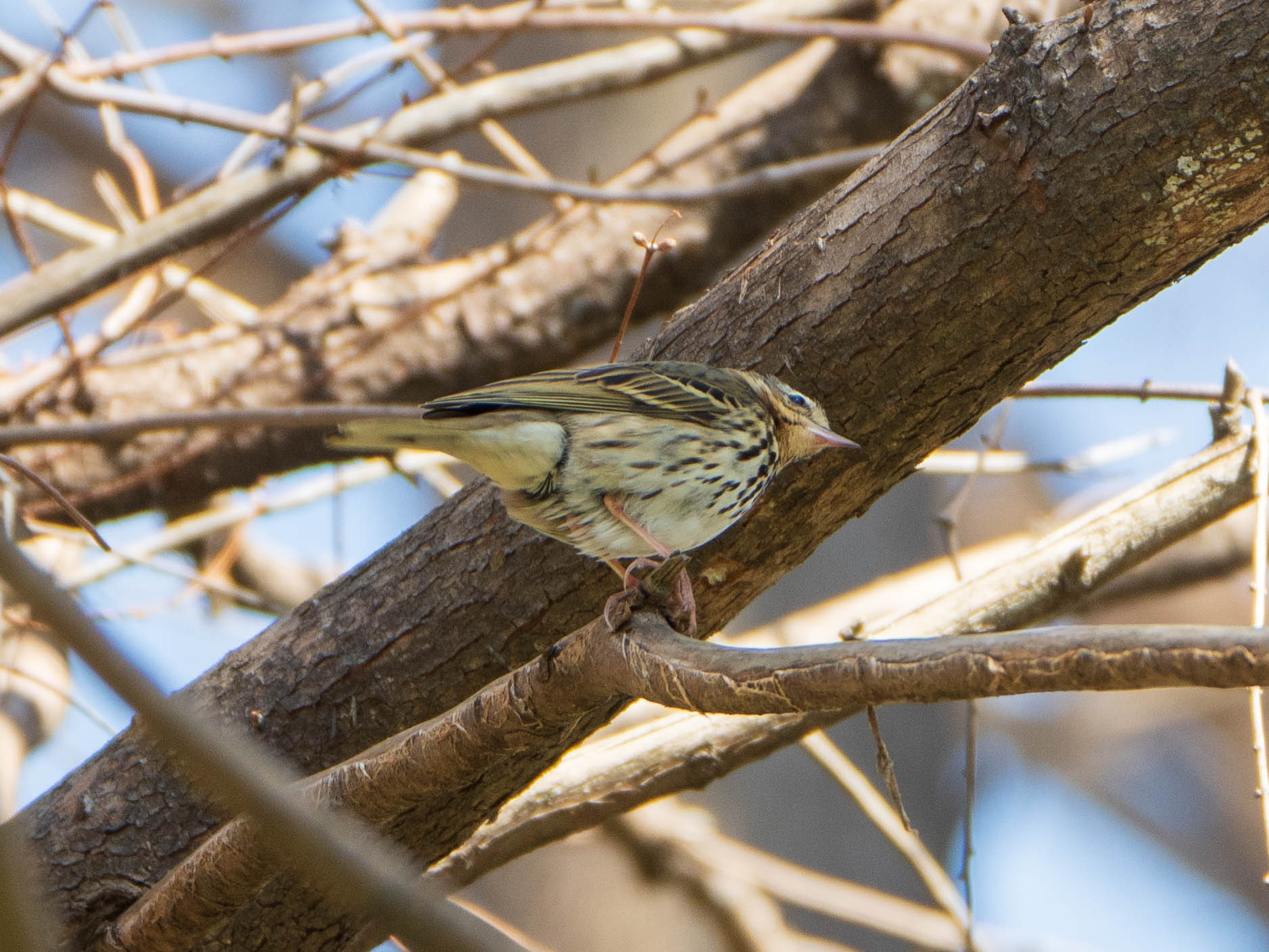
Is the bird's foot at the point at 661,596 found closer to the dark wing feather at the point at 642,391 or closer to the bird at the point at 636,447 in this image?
the bird at the point at 636,447

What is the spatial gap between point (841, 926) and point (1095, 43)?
5334 millimetres

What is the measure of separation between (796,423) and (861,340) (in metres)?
0.24

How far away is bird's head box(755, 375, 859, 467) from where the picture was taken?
8.68 ft

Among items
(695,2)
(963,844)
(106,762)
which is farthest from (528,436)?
(695,2)

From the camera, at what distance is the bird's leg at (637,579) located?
2385 millimetres

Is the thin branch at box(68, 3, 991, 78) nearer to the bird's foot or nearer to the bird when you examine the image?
the bird

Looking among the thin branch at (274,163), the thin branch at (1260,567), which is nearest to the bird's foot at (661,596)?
the thin branch at (1260,567)

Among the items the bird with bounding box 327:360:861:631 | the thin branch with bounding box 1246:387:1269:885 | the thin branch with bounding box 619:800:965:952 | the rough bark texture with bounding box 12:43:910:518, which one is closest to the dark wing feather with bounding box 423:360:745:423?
the bird with bounding box 327:360:861:631

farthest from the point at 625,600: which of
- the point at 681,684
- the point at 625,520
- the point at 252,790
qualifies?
the point at 252,790

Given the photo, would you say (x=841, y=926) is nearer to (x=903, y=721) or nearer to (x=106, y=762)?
(x=903, y=721)

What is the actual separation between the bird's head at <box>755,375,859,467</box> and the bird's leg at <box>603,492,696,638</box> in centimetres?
39

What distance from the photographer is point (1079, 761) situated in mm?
10727

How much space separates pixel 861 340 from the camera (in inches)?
102

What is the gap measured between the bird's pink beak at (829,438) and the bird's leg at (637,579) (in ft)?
1.40
